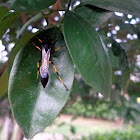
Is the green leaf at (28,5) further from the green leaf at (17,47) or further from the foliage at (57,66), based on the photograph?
the green leaf at (17,47)

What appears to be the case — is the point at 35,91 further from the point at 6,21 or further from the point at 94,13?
the point at 94,13

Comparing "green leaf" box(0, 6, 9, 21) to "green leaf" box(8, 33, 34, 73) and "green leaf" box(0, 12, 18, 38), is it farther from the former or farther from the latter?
"green leaf" box(8, 33, 34, 73)

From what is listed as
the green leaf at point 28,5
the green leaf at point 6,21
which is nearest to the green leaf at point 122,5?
the green leaf at point 28,5

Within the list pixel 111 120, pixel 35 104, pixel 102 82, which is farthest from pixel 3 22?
pixel 111 120

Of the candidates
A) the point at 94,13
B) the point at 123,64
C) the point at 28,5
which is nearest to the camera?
the point at 28,5

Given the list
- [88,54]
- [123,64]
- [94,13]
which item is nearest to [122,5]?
[94,13]

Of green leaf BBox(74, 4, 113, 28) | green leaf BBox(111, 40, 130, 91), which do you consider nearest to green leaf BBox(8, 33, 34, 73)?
green leaf BBox(74, 4, 113, 28)
